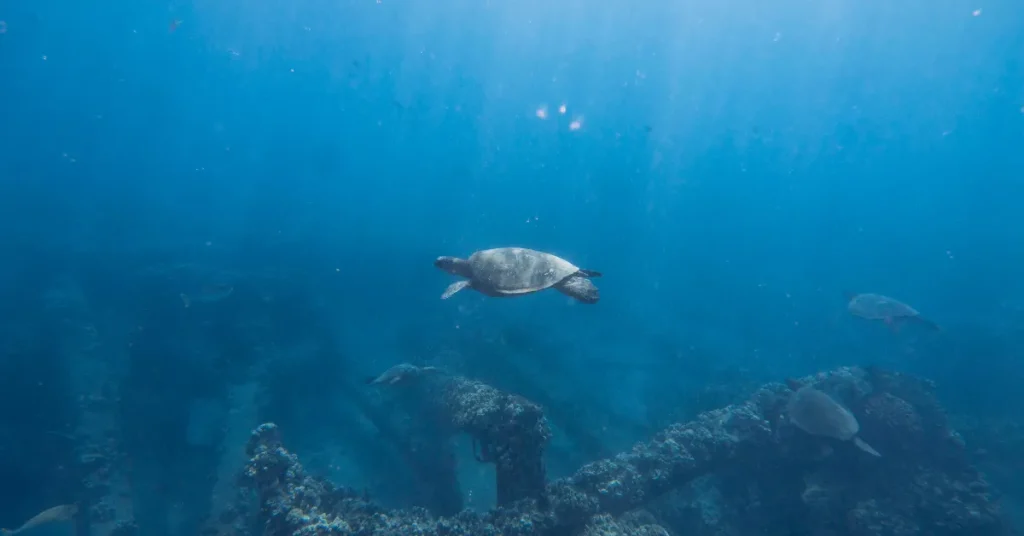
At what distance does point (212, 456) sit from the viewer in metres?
13.4

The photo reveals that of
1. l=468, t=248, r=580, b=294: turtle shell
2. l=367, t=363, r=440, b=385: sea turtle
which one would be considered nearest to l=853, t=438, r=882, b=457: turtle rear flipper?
l=468, t=248, r=580, b=294: turtle shell

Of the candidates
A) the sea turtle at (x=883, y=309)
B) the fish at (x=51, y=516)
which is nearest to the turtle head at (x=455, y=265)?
the fish at (x=51, y=516)

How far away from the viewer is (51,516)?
11117mm

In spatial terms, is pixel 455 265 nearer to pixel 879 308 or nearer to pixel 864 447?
pixel 864 447

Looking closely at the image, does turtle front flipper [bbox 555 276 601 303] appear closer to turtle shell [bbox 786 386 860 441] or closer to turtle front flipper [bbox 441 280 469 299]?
turtle front flipper [bbox 441 280 469 299]

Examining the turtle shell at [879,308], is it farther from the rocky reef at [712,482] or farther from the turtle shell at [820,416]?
the turtle shell at [820,416]

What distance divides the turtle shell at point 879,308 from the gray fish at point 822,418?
225 inches

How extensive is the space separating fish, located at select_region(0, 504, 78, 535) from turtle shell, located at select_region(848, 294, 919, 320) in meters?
22.1

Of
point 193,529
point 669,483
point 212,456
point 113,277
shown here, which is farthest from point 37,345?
point 669,483

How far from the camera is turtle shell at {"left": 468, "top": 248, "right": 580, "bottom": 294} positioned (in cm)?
738

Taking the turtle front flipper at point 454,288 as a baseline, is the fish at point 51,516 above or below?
below

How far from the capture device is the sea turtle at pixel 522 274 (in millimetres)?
7282

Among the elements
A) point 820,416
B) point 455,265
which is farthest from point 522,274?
point 820,416

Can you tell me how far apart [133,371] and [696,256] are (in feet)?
152
